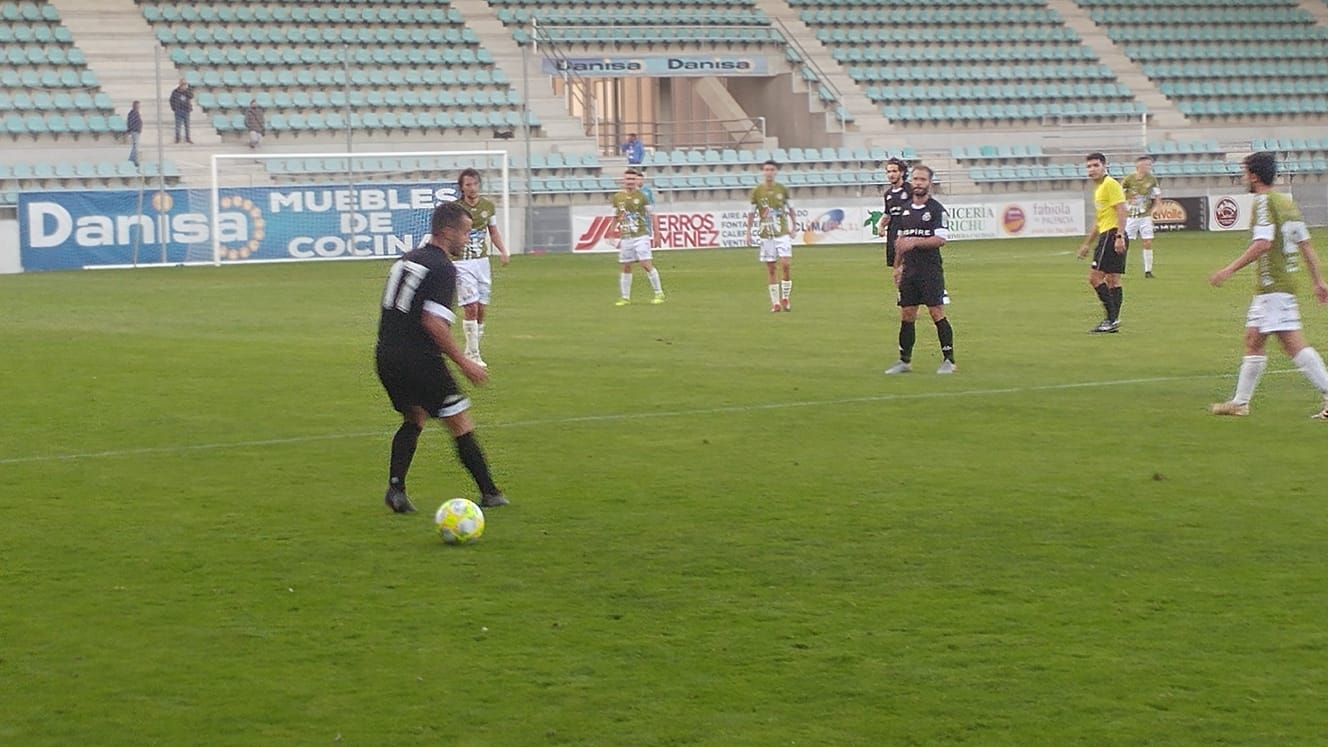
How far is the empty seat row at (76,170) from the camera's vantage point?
36.2 metres

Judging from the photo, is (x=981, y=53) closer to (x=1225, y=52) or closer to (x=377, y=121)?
(x=1225, y=52)

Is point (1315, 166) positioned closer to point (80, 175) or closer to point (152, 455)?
point (80, 175)

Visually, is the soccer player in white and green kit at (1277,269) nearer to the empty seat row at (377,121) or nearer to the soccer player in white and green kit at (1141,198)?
the soccer player in white and green kit at (1141,198)

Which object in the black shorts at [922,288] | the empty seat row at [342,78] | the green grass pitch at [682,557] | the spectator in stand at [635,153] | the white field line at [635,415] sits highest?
the empty seat row at [342,78]

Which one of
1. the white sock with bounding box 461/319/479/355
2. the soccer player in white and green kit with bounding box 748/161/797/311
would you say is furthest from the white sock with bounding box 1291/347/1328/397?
the soccer player in white and green kit with bounding box 748/161/797/311

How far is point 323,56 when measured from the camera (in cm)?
4278

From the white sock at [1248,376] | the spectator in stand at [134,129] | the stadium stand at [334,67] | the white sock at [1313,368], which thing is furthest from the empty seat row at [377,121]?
the white sock at [1313,368]

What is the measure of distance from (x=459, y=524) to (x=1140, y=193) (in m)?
22.9

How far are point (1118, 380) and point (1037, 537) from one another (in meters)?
6.50

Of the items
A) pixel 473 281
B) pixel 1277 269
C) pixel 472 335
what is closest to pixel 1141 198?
pixel 473 281

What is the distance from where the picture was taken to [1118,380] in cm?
1480

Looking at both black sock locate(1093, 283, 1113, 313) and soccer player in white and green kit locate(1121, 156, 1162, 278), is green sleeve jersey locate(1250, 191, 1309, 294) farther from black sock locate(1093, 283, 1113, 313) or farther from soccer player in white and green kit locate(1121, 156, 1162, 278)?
soccer player in white and green kit locate(1121, 156, 1162, 278)

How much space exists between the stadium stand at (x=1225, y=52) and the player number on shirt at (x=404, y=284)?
43735mm

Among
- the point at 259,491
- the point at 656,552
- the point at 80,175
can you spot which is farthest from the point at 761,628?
the point at 80,175
